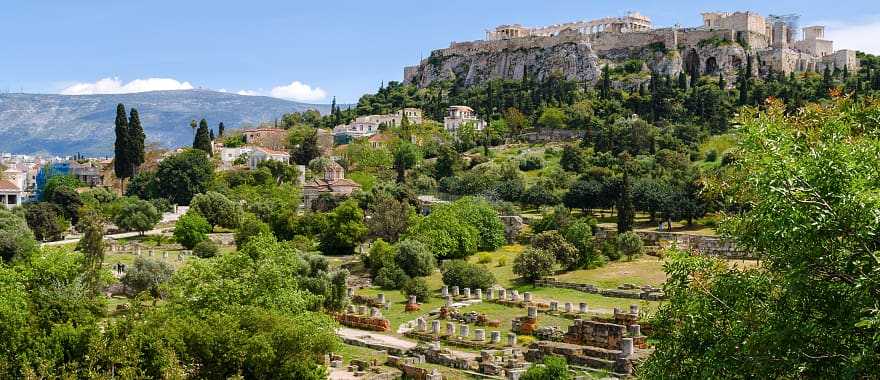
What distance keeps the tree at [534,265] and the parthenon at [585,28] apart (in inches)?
3163

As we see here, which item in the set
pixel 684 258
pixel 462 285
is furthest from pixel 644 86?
pixel 684 258

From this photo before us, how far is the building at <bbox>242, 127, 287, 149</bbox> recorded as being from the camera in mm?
89750

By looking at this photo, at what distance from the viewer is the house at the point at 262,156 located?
246ft

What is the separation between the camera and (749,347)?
9852 millimetres

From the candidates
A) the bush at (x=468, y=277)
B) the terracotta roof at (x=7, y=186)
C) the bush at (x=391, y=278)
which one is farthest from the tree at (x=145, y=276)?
the terracotta roof at (x=7, y=186)

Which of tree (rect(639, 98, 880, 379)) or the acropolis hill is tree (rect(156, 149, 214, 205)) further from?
tree (rect(639, 98, 880, 379))

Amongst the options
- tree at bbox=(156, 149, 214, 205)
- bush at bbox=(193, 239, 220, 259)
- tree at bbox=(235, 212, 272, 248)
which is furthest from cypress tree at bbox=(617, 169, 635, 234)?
tree at bbox=(156, 149, 214, 205)

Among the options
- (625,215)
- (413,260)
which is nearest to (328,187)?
(413,260)

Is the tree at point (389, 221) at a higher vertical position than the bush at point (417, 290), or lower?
higher

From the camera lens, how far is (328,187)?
66.2 m

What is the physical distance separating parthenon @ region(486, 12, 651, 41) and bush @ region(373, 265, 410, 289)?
268ft

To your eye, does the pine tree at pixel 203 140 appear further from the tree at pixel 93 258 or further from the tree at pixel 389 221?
the tree at pixel 93 258

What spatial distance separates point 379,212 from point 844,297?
4337 cm

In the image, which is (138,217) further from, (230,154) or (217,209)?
(230,154)
